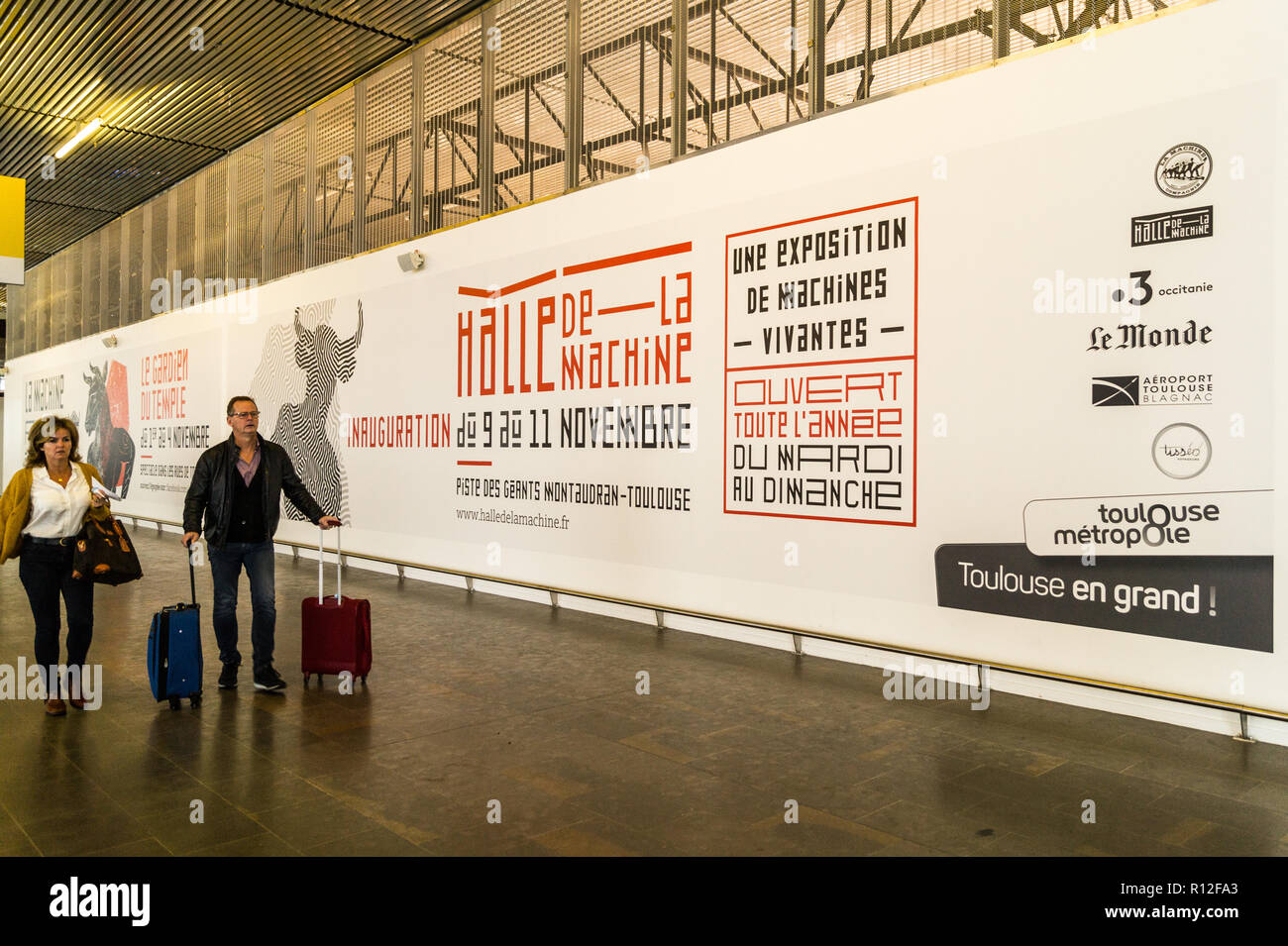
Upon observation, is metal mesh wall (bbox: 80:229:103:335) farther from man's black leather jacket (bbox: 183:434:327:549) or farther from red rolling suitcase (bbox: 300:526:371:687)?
red rolling suitcase (bbox: 300:526:371:687)

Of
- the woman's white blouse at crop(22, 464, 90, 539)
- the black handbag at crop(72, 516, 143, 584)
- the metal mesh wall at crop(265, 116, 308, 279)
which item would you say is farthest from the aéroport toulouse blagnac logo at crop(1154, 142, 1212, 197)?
the metal mesh wall at crop(265, 116, 308, 279)

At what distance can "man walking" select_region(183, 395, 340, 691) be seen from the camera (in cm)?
492

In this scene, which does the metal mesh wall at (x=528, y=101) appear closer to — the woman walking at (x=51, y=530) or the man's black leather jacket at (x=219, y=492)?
the man's black leather jacket at (x=219, y=492)

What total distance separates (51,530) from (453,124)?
19.5 feet

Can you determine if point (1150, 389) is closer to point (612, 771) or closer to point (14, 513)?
point (612, 771)

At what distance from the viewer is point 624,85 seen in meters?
7.28

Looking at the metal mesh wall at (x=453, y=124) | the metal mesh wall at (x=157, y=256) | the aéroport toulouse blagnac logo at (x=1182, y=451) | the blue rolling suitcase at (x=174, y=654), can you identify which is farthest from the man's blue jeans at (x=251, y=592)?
the metal mesh wall at (x=157, y=256)

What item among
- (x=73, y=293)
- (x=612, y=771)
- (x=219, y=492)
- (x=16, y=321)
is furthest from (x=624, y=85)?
(x=16, y=321)

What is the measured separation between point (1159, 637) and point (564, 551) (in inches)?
177

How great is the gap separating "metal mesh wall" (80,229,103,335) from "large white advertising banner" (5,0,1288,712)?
1217 cm

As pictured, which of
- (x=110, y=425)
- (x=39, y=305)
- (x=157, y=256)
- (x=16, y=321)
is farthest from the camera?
(x=16, y=321)
